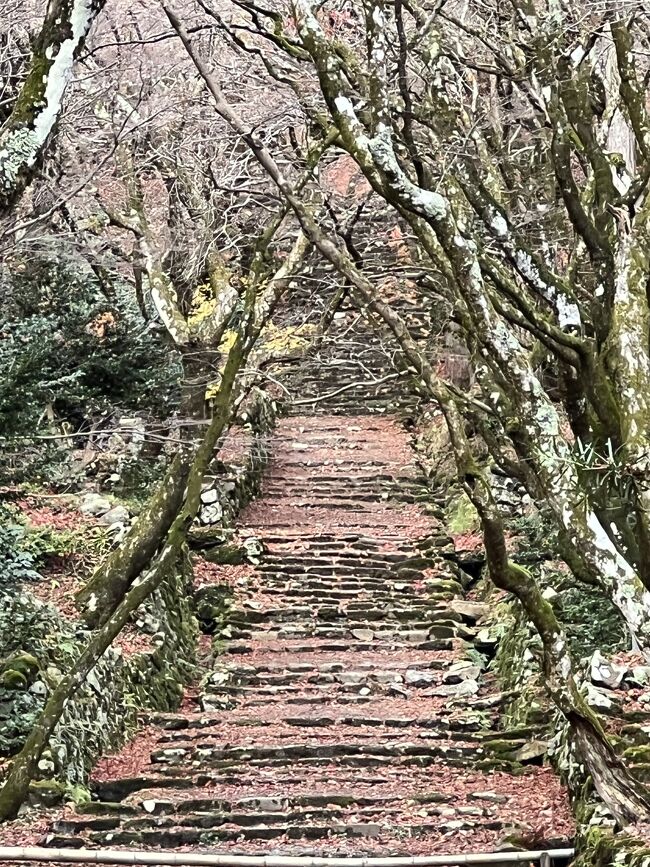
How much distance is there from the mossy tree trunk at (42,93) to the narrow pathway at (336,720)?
4558 millimetres

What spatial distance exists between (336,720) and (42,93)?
703 cm

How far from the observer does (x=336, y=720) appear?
9727mm

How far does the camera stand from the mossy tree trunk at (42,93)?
4250 mm

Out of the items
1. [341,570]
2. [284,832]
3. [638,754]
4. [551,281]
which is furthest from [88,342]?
[638,754]

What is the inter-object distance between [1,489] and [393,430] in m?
11.8

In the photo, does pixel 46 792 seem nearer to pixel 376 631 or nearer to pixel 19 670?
pixel 19 670

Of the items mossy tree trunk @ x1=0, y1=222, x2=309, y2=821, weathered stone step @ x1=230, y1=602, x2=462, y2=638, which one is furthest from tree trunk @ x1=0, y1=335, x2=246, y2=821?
weathered stone step @ x1=230, y1=602, x2=462, y2=638

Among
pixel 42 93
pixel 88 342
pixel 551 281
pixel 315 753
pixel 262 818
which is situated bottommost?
pixel 315 753

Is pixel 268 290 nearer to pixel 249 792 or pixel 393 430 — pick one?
pixel 249 792

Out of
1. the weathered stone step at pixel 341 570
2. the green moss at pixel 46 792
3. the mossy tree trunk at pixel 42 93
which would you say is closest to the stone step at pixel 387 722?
the green moss at pixel 46 792

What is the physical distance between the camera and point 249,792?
7.95 meters

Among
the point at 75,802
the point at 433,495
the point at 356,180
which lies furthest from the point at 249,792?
the point at 356,180

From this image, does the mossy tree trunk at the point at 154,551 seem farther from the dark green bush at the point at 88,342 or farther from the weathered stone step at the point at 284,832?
the dark green bush at the point at 88,342

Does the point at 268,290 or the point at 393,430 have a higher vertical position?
the point at 268,290
